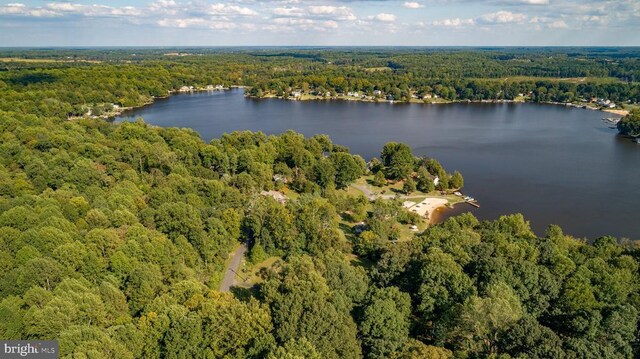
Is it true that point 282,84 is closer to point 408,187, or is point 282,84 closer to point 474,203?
point 408,187

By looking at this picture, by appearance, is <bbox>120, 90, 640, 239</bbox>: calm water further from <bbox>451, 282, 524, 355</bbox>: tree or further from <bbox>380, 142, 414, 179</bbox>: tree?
<bbox>451, 282, 524, 355</bbox>: tree

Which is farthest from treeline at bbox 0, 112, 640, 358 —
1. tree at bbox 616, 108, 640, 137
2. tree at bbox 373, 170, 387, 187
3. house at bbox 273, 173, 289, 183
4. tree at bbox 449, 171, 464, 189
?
tree at bbox 616, 108, 640, 137

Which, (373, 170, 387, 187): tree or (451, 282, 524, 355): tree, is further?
(373, 170, 387, 187): tree

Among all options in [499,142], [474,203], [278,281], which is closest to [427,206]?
[474,203]

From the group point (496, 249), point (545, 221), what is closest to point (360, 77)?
point (545, 221)

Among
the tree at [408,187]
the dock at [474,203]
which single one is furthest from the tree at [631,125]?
the tree at [408,187]

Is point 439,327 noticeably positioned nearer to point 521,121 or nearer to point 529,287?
point 529,287
